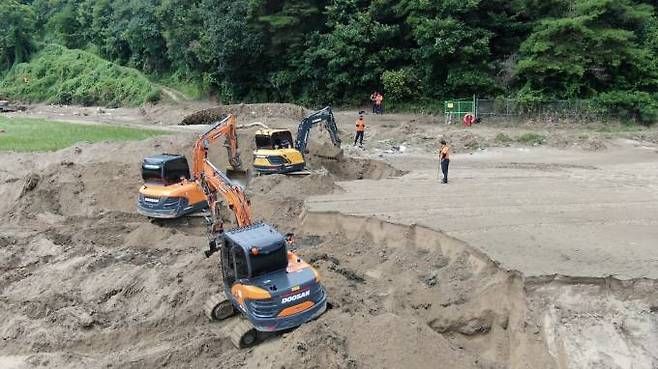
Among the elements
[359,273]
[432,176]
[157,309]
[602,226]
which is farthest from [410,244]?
[432,176]

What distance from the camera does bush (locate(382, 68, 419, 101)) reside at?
37.6 m

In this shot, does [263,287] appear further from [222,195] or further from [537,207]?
[537,207]

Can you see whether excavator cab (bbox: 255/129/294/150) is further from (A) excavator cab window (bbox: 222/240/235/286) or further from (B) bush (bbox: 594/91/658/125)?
(B) bush (bbox: 594/91/658/125)

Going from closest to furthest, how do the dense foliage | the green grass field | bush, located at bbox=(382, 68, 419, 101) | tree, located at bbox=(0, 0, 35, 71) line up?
the green grass field < the dense foliage < bush, located at bbox=(382, 68, 419, 101) < tree, located at bbox=(0, 0, 35, 71)

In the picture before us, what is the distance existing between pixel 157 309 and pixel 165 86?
148ft

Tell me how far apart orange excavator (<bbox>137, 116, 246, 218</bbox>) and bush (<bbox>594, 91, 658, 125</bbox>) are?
2387cm

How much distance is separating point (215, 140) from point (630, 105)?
→ 24162 mm

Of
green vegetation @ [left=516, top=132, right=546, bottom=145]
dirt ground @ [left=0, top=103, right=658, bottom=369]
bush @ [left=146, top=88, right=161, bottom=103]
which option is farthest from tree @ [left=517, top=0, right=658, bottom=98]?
bush @ [left=146, top=88, right=161, bottom=103]

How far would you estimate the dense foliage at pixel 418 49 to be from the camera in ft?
108

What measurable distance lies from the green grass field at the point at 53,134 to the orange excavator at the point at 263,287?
1925cm

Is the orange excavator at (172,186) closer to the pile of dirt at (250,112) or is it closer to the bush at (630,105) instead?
the pile of dirt at (250,112)

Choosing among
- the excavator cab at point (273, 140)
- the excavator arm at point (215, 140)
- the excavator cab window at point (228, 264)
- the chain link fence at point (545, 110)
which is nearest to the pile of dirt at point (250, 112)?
the chain link fence at point (545, 110)

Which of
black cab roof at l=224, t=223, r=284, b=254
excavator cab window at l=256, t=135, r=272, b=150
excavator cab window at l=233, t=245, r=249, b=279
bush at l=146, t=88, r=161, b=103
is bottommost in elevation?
excavator cab window at l=233, t=245, r=249, b=279

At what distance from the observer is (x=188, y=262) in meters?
14.2
